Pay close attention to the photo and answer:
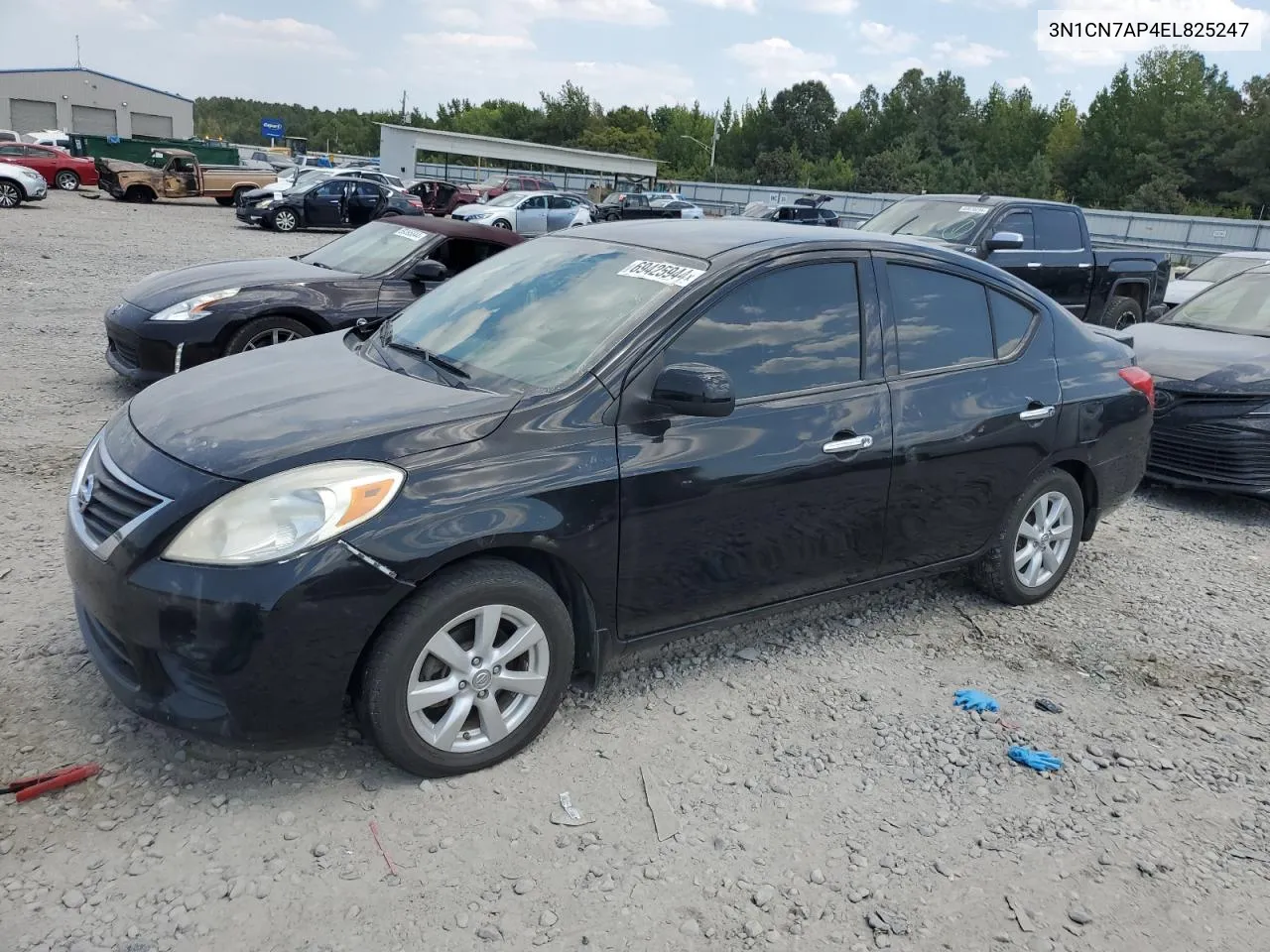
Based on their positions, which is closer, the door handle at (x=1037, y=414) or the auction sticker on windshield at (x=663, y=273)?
the auction sticker on windshield at (x=663, y=273)

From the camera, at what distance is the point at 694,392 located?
Answer: 10.8ft

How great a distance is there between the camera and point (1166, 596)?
516 centimetres

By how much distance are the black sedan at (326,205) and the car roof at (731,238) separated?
21435 millimetres

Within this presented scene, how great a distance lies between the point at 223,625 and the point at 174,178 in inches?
1285

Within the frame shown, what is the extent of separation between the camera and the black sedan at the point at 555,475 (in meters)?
2.89

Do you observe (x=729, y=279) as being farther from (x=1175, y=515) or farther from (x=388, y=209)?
(x=388, y=209)

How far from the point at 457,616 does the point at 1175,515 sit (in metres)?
5.36

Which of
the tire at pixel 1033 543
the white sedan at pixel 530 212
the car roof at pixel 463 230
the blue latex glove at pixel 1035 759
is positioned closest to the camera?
the blue latex glove at pixel 1035 759

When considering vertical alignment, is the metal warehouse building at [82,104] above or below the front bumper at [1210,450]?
above

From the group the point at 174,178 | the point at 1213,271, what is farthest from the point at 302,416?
the point at 174,178

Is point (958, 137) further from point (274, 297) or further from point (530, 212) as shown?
point (274, 297)

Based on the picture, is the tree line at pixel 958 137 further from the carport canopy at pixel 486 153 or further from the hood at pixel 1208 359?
the hood at pixel 1208 359

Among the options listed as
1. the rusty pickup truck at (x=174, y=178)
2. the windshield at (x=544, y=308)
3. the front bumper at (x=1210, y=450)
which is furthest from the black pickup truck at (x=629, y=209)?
the windshield at (x=544, y=308)

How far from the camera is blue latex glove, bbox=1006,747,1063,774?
3.55 metres
